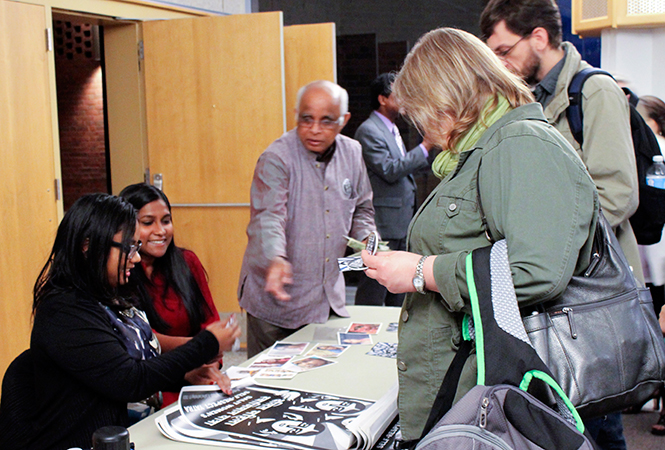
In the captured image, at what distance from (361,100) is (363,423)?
4.91m

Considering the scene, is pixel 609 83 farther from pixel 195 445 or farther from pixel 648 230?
pixel 195 445

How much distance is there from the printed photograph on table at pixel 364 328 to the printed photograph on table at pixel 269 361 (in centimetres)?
41

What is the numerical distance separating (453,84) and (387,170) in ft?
9.05

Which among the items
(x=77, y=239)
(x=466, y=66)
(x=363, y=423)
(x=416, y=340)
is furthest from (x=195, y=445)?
(x=466, y=66)

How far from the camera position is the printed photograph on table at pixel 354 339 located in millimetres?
2248

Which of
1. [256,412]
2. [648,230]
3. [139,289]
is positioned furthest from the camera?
[139,289]

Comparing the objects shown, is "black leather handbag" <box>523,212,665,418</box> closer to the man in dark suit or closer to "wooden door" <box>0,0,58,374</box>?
the man in dark suit

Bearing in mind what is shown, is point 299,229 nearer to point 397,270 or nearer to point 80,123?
point 397,270

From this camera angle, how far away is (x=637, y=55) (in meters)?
4.21

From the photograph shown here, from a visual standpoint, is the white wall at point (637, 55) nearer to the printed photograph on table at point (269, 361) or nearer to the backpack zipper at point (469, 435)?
the printed photograph on table at point (269, 361)

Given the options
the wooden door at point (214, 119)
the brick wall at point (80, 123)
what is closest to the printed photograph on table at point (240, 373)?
the wooden door at point (214, 119)

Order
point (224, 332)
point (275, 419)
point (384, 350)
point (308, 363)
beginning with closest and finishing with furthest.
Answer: point (275, 419), point (224, 332), point (308, 363), point (384, 350)

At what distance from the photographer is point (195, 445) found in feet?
4.69

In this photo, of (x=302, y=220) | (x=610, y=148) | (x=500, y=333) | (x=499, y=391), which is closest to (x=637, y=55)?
(x=610, y=148)
